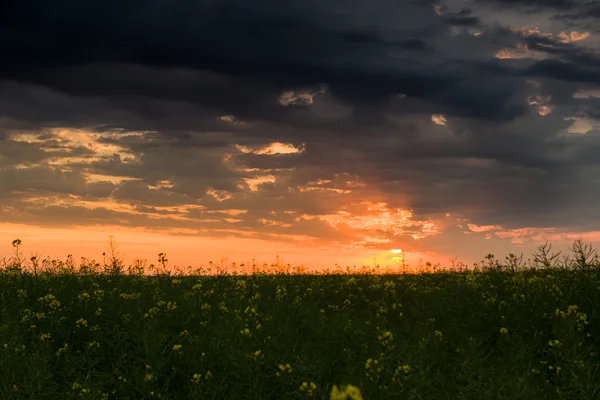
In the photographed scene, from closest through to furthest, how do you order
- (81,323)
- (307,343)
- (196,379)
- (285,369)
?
1. (285,369)
2. (196,379)
3. (307,343)
4. (81,323)

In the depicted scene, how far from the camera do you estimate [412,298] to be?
14.0m

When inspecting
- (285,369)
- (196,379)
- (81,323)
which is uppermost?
(81,323)

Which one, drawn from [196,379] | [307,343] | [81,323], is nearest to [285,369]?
[196,379]

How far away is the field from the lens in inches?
302

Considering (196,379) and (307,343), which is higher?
(307,343)

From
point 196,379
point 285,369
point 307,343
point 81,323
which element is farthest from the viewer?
point 81,323

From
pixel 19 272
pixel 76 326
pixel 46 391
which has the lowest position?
pixel 46 391

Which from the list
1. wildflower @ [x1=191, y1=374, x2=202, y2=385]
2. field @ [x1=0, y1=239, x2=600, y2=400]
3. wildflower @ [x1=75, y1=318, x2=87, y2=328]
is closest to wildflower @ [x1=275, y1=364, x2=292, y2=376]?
field @ [x1=0, y1=239, x2=600, y2=400]

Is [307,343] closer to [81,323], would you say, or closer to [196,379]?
[196,379]

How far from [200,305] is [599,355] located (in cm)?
746

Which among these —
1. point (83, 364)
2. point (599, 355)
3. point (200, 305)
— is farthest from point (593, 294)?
point (83, 364)

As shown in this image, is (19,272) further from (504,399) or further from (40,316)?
(504,399)

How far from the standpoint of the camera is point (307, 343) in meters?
9.09

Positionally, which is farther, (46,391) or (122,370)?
(122,370)
